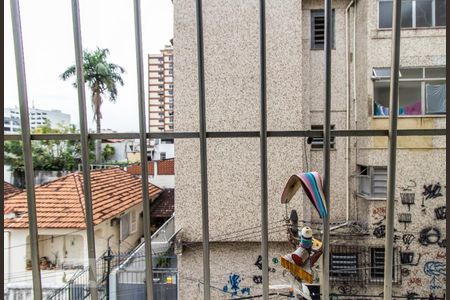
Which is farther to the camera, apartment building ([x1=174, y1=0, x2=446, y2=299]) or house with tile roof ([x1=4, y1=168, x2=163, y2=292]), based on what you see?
apartment building ([x1=174, y1=0, x2=446, y2=299])

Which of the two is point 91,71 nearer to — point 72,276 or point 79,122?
point 79,122

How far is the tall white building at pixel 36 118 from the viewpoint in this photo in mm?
1551

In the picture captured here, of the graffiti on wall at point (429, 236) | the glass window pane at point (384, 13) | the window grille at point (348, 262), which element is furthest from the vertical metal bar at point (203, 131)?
the graffiti on wall at point (429, 236)

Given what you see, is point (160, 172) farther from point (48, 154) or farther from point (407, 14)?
point (407, 14)

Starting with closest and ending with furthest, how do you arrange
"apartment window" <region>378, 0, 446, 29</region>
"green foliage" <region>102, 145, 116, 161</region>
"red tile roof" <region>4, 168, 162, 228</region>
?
"green foliage" <region>102, 145, 116, 161</region> → "red tile roof" <region>4, 168, 162, 228</region> → "apartment window" <region>378, 0, 446, 29</region>

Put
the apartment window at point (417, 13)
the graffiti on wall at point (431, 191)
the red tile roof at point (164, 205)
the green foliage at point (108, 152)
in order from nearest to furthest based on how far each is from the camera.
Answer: the green foliage at point (108, 152) < the red tile roof at point (164, 205) < the graffiti on wall at point (431, 191) < the apartment window at point (417, 13)

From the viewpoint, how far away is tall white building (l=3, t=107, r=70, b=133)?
155cm

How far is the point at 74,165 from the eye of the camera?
5.86ft

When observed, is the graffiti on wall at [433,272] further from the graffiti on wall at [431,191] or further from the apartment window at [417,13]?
the apartment window at [417,13]

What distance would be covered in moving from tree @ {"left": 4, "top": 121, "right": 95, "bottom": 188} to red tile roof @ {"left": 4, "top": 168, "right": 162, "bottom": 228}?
4.2 inches

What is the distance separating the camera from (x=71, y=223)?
76.0 inches

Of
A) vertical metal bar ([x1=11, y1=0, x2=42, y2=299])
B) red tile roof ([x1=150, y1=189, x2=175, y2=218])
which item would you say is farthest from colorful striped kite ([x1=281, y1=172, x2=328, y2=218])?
vertical metal bar ([x1=11, y1=0, x2=42, y2=299])

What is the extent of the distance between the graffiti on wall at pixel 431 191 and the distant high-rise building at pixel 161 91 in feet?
7.61

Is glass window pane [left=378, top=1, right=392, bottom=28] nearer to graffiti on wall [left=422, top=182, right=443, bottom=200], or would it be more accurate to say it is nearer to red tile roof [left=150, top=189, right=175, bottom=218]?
graffiti on wall [left=422, top=182, right=443, bottom=200]
